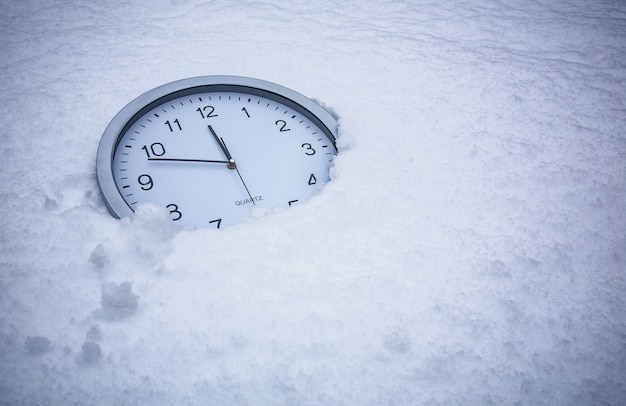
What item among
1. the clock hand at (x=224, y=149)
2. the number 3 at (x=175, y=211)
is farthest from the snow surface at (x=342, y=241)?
the clock hand at (x=224, y=149)

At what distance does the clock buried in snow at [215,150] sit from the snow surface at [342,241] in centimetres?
5

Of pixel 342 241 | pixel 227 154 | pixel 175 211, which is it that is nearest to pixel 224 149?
pixel 227 154

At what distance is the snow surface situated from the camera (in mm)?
622

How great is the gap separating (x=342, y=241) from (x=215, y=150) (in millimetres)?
363

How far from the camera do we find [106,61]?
106 cm

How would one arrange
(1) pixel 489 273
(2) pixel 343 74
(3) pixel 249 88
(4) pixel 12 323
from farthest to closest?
(2) pixel 343 74, (3) pixel 249 88, (1) pixel 489 273, (4) pixel 12 323

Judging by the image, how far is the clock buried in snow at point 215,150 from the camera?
80cm

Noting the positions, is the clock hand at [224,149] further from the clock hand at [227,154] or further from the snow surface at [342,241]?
the snow surface at [342,241]

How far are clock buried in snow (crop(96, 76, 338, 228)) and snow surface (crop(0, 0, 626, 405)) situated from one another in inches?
2.1

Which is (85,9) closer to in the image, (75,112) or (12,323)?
(75,112)

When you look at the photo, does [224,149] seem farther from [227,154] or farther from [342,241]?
[342,241]

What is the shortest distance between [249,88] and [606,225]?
2.81 ft

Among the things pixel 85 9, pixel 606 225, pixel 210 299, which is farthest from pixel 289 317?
pixel 85 9

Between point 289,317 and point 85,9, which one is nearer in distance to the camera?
point 289,317
